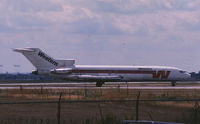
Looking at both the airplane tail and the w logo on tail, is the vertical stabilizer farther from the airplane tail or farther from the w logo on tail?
the w logo on tail

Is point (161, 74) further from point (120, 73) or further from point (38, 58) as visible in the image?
point (38, 58)

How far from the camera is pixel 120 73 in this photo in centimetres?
6288

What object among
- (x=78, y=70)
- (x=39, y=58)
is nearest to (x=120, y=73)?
(x=78, y=70)

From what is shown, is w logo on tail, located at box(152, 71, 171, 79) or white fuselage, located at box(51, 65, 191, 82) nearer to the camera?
white fuselage, located at box(51, 65, 191, 82)

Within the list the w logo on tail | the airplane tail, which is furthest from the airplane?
the w logo on tail

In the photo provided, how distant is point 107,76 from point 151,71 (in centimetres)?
728

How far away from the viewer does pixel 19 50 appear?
198 ft

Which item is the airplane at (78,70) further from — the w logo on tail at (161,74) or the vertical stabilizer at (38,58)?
the w logo on tail at (161,74)

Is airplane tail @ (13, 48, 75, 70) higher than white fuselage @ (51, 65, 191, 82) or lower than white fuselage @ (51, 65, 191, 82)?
higher

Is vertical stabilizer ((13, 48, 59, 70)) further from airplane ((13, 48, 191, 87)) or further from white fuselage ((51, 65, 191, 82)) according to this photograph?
white fuselage ((51, 65, 191, 82))

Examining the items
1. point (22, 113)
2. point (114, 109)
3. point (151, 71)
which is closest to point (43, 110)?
point (22, 113)

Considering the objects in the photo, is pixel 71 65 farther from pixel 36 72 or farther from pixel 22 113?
pixel 22 113

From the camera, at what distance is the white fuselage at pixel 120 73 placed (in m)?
61.0

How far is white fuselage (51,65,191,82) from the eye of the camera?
200ft
